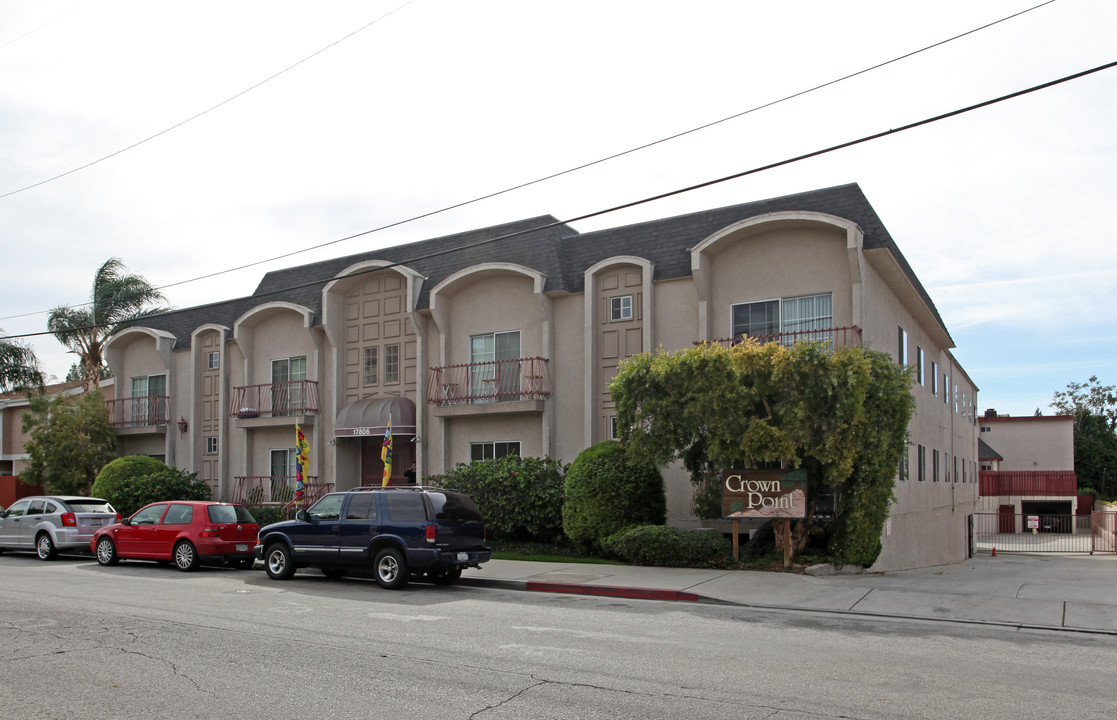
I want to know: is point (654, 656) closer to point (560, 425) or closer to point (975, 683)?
point (975, 683)

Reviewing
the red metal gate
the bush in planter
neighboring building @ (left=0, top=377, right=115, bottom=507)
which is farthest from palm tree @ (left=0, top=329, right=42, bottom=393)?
the red metal gate

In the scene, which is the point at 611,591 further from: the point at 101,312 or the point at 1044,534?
the point at 1044,534

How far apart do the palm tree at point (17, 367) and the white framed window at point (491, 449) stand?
22.4 metres

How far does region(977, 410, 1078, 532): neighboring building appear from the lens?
52.6m

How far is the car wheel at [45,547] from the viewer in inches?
813

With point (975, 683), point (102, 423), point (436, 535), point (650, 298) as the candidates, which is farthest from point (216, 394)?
point (975, 683)

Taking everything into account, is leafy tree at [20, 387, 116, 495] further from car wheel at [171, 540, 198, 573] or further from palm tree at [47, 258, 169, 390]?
car wheel at [171, 540, 198, 573]

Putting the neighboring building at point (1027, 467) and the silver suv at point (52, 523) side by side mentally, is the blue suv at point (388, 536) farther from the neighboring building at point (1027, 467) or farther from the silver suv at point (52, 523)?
the neighboring building at point (1027, 467)

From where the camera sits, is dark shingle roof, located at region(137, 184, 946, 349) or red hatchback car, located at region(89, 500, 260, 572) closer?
red hatchback car, located at region(89, 500, 260, 572)

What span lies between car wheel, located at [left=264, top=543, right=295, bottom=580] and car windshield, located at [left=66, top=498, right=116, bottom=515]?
23.6 ft

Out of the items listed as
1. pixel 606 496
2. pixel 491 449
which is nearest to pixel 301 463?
pixel 491 449

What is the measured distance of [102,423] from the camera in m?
31.2

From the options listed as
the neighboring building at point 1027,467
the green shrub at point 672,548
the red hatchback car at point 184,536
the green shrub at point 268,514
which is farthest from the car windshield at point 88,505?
the neighboring building at point 1027,467

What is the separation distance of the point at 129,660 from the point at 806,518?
39.3 ft
